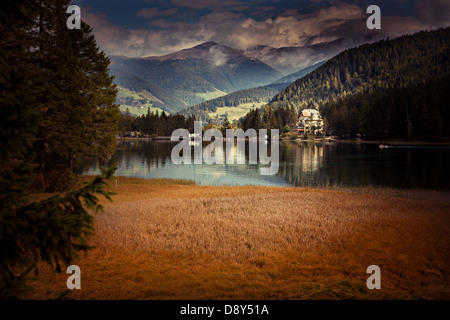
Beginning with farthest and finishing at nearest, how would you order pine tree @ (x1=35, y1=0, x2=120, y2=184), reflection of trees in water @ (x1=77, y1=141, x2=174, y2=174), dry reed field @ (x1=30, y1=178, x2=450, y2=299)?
reflection of trees in water @ (x1=77, y1=141, x2=174, y2=174) < pine tree @ (x1=35, y1=0, x2=120, y2=184) < dry reed field @ (x1=30, y1=178, x2=450, y2=299)

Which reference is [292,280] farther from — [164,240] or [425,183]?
[425,183]

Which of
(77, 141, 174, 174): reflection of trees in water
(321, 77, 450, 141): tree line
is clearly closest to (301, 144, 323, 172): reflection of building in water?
(77, 141, 174, 174): reflection of trees in water

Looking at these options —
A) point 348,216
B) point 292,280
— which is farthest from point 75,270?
point 348,216

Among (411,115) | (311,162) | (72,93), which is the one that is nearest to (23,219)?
(72,93)

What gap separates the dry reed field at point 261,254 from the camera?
28.1 ft

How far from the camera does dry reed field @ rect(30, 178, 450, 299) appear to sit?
8578 millimetres

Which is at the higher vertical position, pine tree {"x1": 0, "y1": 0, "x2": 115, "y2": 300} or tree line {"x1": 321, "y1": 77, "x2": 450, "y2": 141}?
tree line {"x1": 321, "y1": 77, "x2": 450, "y2": 141}

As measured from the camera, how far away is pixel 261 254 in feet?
38.4

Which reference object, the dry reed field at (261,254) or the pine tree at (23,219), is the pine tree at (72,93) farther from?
the pine tree at (23,219)

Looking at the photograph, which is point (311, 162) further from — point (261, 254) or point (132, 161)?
point (261, 254)

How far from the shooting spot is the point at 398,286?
9070 mm

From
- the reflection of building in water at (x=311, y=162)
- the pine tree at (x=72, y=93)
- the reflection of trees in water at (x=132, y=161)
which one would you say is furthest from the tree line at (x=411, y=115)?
the pine tree at (x=72, y=93)

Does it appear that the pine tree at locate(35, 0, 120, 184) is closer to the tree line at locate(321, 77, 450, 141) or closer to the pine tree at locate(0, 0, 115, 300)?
the pine tree at locate(0, 0, 115, 300)
